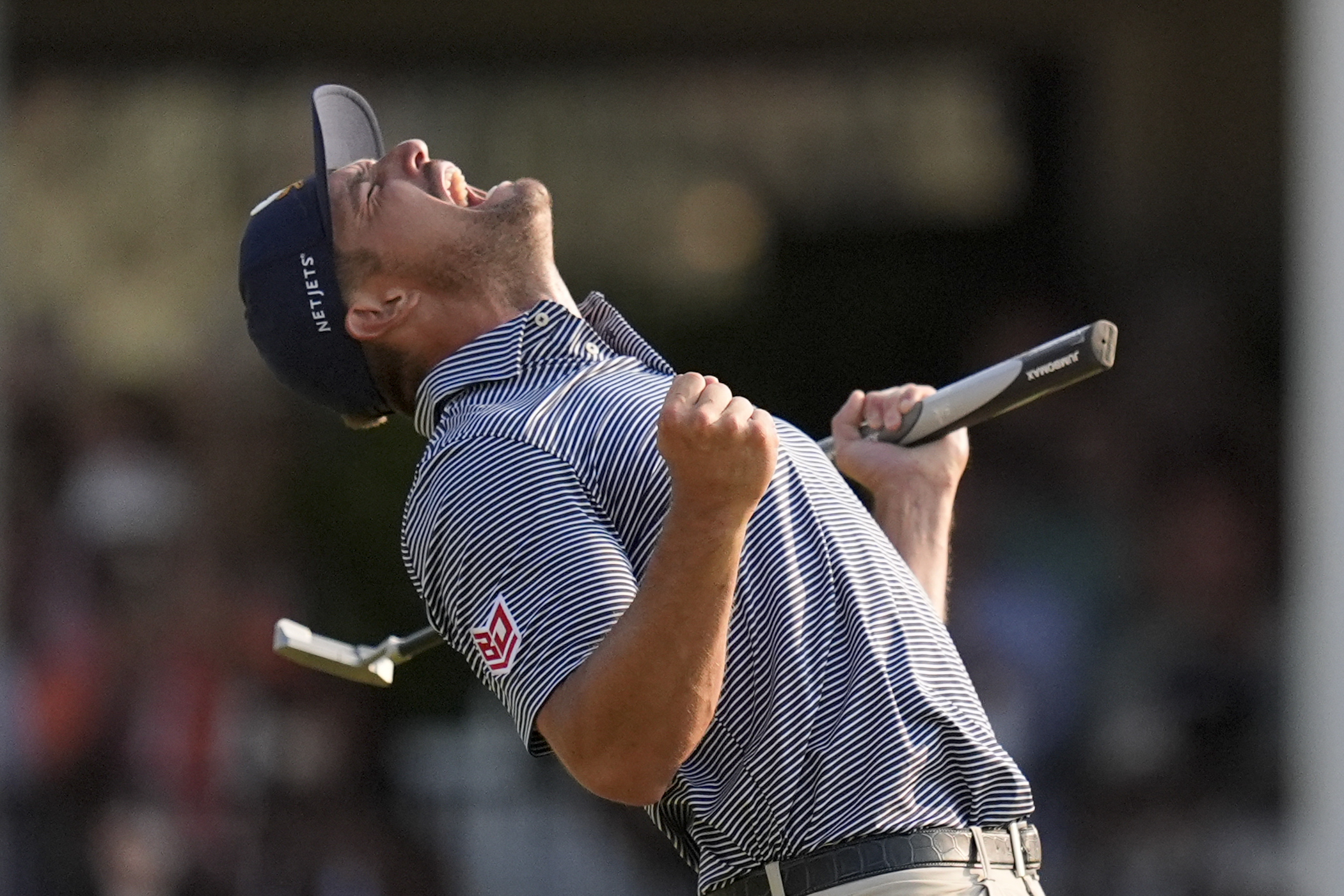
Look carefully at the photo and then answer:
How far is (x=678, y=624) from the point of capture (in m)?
2.56

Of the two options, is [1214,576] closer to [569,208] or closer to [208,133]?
[569,208]

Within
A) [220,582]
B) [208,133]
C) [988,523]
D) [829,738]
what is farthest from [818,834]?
[208,133]

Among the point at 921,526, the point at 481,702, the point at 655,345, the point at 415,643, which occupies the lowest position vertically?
the point at 481,702

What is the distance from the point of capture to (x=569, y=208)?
971 centimetres

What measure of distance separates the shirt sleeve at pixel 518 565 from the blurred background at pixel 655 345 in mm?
4607

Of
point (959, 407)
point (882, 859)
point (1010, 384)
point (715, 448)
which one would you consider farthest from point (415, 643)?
point (715, 448)

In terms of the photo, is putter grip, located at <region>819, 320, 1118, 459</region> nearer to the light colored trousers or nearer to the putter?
the putter

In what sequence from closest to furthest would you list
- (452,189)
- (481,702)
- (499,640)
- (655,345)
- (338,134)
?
(499,640) → (452,189) → (338,134) → (481,702) → (655,345)

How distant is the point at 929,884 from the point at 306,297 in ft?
4.49

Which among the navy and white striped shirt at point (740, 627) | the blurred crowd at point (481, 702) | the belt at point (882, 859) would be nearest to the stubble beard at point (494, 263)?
the navy and white striped shirt at point (740, 627)

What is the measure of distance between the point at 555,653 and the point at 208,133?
7.44 meters

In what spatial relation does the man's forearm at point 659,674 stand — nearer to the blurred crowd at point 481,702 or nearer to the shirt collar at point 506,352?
the shirt collar at point 506,352

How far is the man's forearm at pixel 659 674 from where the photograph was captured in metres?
2.55

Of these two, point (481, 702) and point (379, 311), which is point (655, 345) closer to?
point (481, 702)
